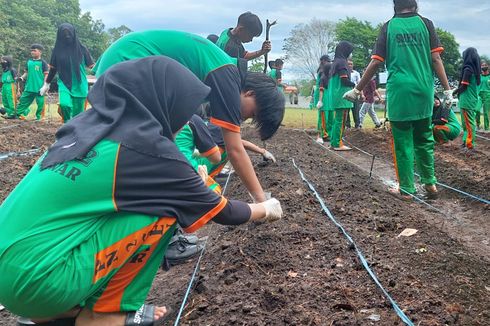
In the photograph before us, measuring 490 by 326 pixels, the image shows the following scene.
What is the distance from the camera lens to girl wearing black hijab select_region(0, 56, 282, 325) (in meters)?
1.55

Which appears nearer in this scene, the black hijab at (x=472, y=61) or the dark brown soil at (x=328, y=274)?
the dark brown soil at (x=328, y=274)

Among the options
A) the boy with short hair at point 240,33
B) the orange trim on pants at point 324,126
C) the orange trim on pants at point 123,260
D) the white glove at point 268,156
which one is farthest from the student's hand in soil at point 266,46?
the orange trim on pants at point 123,260

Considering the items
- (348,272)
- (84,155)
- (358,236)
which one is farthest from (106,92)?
(358,236)

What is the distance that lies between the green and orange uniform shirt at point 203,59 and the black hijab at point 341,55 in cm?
570

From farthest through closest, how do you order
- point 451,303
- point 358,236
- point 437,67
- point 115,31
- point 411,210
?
point 115,31, point 437,67, point 411,210, point 358,236, point 451,303

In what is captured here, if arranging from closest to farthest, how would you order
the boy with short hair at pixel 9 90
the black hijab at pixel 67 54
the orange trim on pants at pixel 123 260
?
the orange trim on pants at pixel 123 260 < the black hijab at pixel 67 54 < the boy with short hair at pixel 9 90

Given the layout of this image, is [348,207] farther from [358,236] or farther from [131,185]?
[131,185]

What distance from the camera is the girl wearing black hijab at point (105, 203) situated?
5.10 feet

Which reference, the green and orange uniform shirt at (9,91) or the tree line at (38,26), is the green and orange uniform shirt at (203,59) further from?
the tree line at (38,26)

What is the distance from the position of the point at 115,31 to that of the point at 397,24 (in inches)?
3194

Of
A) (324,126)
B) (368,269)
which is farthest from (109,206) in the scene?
(324,126)

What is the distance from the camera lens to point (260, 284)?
236cm

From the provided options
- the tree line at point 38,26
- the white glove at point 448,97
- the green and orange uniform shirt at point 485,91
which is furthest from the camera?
the tree line at point 38,26

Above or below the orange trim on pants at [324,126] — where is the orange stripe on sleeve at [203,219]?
above
